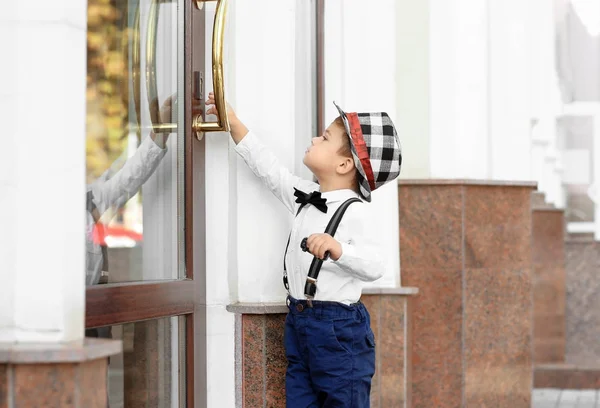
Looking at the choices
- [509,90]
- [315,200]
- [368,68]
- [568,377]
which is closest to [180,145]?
[315,200]

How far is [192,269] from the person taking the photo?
155 inches

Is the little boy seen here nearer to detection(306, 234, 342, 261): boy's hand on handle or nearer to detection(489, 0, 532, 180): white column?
detection(306, 234, 342, 261): boy's hand on handle

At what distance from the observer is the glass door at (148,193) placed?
3.22 m

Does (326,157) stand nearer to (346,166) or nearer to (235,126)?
(346,166)

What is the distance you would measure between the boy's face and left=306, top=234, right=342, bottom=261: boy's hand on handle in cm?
40

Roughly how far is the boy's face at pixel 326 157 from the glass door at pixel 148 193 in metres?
0.36

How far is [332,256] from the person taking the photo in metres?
3.69

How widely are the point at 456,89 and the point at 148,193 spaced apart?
3.63m

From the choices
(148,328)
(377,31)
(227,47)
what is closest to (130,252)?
(148,328)

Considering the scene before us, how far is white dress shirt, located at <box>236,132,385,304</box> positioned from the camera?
383 centimetres

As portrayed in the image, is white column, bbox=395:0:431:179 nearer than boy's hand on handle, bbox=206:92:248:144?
No

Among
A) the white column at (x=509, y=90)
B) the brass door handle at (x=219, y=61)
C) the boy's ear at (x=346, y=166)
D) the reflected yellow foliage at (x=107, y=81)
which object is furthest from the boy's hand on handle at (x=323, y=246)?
the white column at (x=509, y=90)

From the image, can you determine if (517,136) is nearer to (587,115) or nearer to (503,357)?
(503,357)

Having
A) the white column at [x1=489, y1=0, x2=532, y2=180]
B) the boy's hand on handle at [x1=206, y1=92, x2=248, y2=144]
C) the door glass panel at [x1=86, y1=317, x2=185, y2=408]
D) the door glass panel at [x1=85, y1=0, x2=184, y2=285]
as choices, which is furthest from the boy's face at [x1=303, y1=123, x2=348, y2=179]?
the white column at [x1=489, y1=0, x2=532, y2=180]
